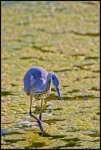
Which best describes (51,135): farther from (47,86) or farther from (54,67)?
(54,67)

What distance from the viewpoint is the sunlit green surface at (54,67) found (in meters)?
6.96

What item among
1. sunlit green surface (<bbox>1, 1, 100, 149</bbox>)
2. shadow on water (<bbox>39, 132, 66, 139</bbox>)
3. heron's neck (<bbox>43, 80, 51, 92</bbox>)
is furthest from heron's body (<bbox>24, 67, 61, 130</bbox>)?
sunlit green surface (<bbox>1, 1, 100, 149</bbox>)

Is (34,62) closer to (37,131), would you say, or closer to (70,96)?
(70,96)

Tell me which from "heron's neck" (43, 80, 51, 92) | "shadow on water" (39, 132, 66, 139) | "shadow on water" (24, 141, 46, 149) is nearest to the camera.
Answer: "shadow on water" (24, 141, 46, 149)

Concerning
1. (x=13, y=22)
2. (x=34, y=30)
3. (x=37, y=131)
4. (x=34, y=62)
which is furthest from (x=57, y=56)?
(x=37, y=131)

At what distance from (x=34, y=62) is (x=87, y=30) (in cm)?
267

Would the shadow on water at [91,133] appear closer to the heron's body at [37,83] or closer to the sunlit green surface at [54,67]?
the sunlit green surface at [54,67]

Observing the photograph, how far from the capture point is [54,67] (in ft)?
33.4

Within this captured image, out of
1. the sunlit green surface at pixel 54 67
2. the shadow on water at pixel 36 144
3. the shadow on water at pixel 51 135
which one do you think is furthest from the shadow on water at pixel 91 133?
the shadow on water at pixel 36 144

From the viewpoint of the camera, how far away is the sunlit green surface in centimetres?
696

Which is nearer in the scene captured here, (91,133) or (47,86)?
(91,133)

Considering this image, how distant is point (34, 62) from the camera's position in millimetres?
10461

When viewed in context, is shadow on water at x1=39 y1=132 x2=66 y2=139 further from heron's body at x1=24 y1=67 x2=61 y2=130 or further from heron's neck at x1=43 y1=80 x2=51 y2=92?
heron's neck at x1=43 y1=80 x2=51 y2=92

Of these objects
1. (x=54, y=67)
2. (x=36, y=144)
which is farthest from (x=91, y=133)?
(x=54, y=67)
